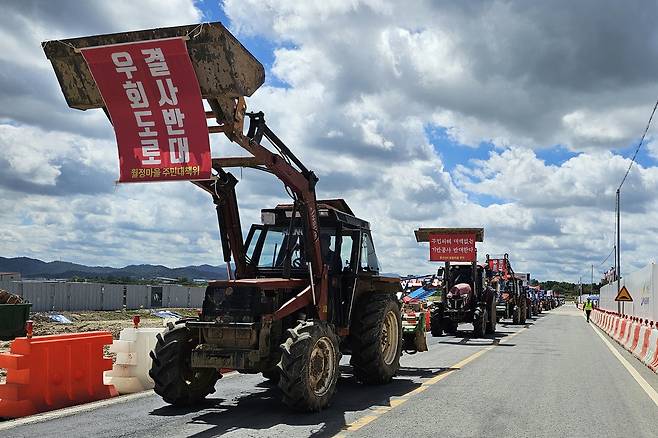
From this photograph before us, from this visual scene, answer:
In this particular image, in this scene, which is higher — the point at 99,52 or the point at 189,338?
the point at 99,52

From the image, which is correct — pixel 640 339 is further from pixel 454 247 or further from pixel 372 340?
pixel 372 340

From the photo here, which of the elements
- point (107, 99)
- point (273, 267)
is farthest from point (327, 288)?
point (107, 99)

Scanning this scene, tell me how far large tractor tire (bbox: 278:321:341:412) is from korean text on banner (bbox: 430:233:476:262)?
53.9 feet

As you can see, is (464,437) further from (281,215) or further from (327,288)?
(281,215)

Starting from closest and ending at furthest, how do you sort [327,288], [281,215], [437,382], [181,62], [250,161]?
[181,62] < [250,161] < [327,288] < [281,215] < [437,382]

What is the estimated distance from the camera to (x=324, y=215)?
34.1 ft

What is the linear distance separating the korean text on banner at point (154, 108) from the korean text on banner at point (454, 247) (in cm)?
1812

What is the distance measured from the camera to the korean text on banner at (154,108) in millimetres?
7219

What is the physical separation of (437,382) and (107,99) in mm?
7042

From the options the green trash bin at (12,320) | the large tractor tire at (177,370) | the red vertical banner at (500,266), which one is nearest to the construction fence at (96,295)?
the green trash bin at (12,320)

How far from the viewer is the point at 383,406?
8.96 meters

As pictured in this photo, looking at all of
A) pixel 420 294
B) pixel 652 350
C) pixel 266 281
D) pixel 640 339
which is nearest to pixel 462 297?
pixel 640 339

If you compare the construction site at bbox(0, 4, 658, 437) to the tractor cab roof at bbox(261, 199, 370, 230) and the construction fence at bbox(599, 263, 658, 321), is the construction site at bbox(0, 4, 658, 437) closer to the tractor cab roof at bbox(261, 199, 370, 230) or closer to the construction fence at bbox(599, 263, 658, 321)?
the tractor cab roof at bbox(261, 199, 370, 230)

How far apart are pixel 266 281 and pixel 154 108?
262 centimetres
